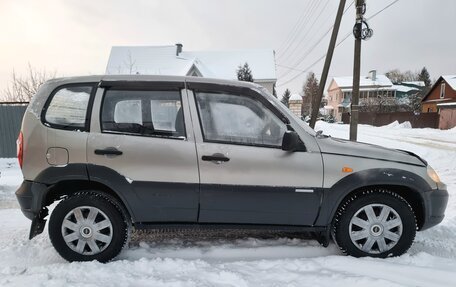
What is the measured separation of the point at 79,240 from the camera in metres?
3.41

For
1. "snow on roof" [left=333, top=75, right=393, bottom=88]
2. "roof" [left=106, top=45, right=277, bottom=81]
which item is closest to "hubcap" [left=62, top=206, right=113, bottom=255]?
"roof" [left=106, top=45, right=277, bottom=81]

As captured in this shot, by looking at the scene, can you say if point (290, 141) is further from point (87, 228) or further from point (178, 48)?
point (178, 48)

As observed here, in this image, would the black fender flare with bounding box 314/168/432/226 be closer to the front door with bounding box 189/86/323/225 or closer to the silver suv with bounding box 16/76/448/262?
the silver suv with bounding box 16/76/448/262

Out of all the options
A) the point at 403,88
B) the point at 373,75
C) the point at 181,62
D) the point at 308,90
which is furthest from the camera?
the point at 308,90

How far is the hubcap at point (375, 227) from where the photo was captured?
3.44 metres

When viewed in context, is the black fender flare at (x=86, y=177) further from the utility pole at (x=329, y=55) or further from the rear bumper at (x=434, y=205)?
the utility pole at (x=329, y=55)

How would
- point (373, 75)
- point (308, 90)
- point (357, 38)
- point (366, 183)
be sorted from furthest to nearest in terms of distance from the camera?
point (308, 90), point (373, 75), point (357, 38), point (366, 183)

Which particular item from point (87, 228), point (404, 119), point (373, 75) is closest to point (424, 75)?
point (373, 75)

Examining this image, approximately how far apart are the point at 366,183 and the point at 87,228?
113 inches

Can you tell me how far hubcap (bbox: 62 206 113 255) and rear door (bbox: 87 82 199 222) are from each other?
33cm

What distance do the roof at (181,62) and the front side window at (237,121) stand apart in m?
22.3

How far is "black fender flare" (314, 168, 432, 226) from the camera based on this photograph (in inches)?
133

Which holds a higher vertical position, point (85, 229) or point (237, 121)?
point (237, 121)

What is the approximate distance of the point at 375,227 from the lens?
11.3 ft
